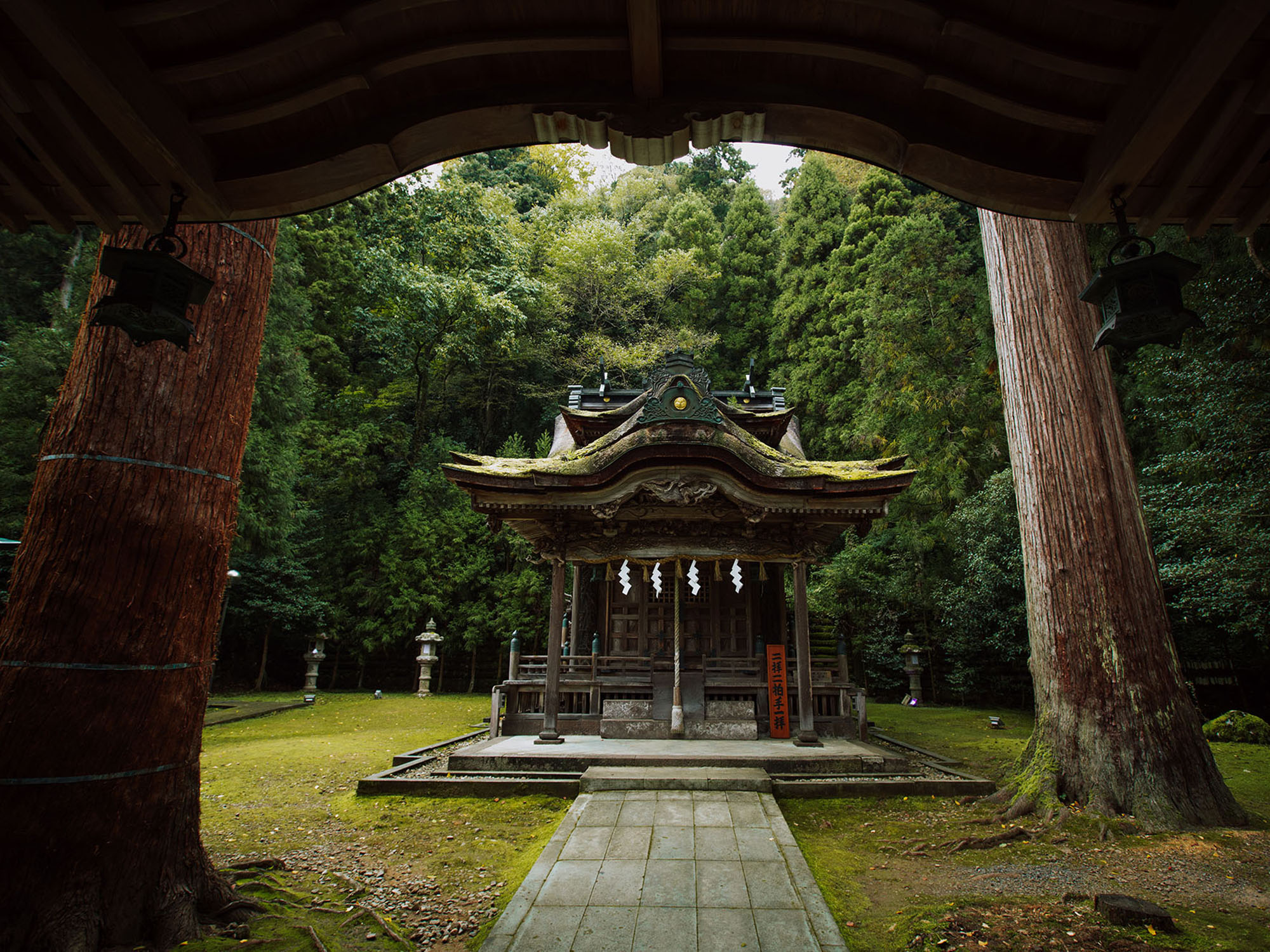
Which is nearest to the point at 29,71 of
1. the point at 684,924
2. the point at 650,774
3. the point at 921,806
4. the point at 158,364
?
the point at 158,364

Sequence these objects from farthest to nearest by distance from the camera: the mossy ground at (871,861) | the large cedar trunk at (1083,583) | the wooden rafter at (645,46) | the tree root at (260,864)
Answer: the large cedar trunk at (1083,583)
the tree root at (260,864)
the mossy ground at (871,861)
the wooden rafter at (645,46)

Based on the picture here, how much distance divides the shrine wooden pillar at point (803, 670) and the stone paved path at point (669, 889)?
121 inches

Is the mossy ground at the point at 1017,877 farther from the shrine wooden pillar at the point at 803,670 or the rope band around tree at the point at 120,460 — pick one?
the rope band around tree at the point at 120,460

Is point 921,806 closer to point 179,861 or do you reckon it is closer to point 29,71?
point 179,861

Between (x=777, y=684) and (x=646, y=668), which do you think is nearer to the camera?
(x=777, y=684)

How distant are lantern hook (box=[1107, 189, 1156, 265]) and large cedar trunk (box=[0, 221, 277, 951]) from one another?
484cm

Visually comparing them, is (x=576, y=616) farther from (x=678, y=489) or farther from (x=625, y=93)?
(x=625, y=93)

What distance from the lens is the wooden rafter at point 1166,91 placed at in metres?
1.86

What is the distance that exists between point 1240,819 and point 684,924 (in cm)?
503

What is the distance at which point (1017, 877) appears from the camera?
4309 millimetres

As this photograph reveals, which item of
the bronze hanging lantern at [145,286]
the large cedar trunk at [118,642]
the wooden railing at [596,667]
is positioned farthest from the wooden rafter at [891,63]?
the wooden railing at [596,667]

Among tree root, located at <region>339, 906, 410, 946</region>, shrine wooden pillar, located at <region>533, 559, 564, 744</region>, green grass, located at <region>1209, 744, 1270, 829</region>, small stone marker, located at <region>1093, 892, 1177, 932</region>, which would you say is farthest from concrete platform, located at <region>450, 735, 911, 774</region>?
small stone marker, located at <region>1093, 892, 1177, 932</region>

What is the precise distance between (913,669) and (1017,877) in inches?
471

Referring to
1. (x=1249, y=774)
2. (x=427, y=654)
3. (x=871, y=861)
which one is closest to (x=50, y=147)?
(x=871, y=861)
